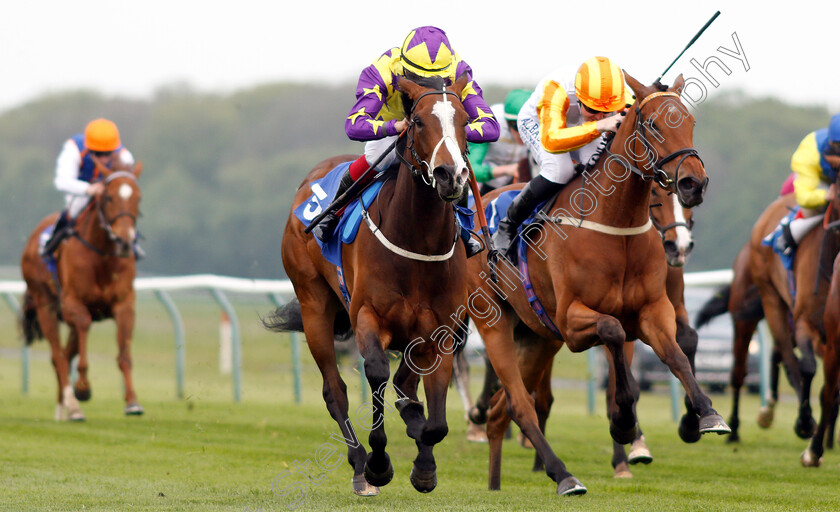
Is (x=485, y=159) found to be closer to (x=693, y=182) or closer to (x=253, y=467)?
(x=253, y=467)

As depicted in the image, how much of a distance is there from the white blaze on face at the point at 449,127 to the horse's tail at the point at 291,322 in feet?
6.69

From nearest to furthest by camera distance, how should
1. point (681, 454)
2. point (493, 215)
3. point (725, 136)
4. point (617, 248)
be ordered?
1. point (617, 248)
2. point (493, 215)
3. point (681, 454)
4. point (725, 136)

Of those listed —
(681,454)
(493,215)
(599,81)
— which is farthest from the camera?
(681,454)

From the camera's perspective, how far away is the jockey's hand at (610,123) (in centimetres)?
573

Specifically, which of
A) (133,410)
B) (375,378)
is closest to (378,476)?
(375,378)

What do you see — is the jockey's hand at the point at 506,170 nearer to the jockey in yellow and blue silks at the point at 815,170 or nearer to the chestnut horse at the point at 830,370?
the jockey in yellow and blue silks at the point at 815,170

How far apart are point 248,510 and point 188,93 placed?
1995 inches

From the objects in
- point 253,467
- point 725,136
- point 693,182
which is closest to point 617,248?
point 693,182

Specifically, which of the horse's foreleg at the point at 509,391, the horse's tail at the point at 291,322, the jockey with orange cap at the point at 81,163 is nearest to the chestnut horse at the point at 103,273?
the jockey with orange cap at the point at 81,163

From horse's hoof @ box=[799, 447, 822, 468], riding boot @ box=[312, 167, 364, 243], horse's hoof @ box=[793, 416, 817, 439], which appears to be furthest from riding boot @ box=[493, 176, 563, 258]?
horse's hoof @ box=[793, 416, 817, 439]

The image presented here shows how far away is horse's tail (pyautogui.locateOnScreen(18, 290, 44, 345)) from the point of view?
11461mm

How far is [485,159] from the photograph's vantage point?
884 cm

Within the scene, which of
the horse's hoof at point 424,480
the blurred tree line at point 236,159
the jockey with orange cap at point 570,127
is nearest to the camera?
the horse's hoof at point 424,480

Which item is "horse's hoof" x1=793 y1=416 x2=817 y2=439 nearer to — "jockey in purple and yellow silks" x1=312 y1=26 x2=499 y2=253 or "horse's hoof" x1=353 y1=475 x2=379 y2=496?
"jockey in purple and yellow silks" x1=312 y1=26 x2=499 y2=253
